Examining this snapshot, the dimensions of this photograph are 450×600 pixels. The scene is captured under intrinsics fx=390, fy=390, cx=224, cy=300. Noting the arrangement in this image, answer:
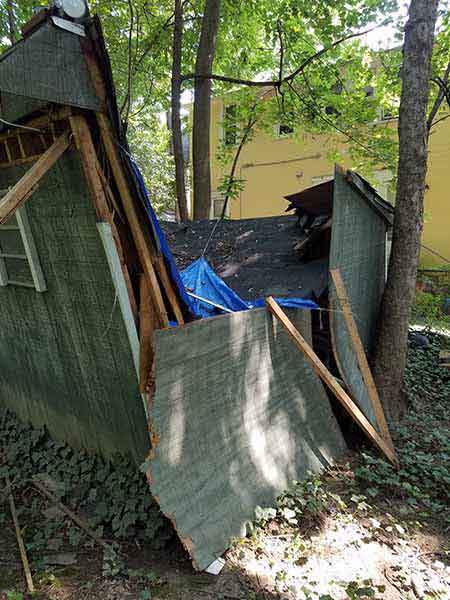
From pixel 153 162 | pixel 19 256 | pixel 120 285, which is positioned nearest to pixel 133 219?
pixel 120 285

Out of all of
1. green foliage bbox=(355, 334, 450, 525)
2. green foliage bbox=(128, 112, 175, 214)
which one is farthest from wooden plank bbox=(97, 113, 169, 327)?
green foliage bbox=(128, 112, 175, 214)

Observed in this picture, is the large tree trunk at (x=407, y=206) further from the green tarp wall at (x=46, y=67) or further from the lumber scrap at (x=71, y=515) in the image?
the green tarp wall at (x=46, y=67)

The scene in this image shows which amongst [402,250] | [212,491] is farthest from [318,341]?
[212,491]

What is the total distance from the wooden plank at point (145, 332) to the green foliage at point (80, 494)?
106 cm

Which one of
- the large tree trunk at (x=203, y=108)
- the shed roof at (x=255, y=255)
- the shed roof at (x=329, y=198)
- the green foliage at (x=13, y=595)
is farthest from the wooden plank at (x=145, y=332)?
the large tree trunk at (x=203, y=108)

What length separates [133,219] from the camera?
290 centimetres

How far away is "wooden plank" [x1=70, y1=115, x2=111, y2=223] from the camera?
104 inches

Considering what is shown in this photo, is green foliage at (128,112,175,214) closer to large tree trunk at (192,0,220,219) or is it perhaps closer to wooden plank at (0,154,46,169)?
large tree trunk at (192,0,220,219)

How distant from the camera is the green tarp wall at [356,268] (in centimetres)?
414

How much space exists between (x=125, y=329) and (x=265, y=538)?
6.20 ft

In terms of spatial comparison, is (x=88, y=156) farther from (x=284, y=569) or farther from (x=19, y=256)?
(x=284, y=569)

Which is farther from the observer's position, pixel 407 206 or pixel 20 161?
pixel 407 206

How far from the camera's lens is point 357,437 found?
440 cm

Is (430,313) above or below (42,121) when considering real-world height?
below
